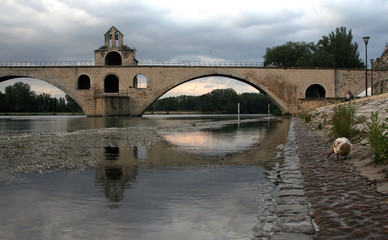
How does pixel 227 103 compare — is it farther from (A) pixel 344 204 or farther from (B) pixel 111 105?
(A) pixel 344 204

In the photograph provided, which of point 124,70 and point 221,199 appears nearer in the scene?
point 221,199

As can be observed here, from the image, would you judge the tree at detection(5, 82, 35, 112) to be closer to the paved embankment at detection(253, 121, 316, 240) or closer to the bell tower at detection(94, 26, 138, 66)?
the bell tower at detection(94, 26, 138, 66)

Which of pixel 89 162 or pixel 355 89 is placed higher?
pixel 355 89

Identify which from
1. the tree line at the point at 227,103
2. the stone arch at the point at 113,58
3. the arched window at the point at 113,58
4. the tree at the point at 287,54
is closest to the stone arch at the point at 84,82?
the stone arch at the point at 113,58

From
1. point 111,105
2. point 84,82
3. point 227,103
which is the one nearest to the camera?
point 111,105

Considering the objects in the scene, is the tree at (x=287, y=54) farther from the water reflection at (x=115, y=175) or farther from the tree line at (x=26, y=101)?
the water reflection at (x=115, y=175)

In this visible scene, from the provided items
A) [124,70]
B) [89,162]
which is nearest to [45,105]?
[124,70]

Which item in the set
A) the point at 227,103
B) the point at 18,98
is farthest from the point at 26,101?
the point at 227,103

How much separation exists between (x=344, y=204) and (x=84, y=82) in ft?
204

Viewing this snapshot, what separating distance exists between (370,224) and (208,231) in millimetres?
1499

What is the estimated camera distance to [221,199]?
16.0ft

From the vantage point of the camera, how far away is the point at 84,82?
6238cm

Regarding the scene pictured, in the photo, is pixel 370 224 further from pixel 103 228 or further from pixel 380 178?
pixel 103 228

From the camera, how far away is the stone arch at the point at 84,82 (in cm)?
6076
